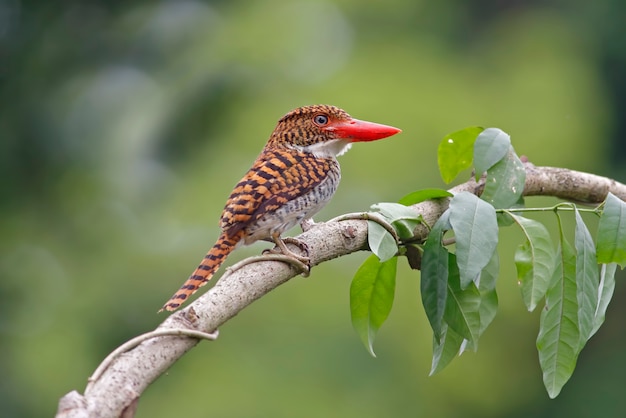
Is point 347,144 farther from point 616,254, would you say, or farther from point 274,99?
point 274,99

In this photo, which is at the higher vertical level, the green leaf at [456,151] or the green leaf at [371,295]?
the green leaf at [456,151]

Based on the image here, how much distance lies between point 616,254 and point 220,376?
15.6 feet

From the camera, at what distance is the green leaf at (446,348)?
6.31 feet

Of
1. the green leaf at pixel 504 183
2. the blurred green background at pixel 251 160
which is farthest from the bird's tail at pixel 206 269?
the blurred green background at pixel 251 160

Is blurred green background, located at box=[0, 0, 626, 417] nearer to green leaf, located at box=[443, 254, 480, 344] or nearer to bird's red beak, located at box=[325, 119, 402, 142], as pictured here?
bird's red beak, located at box=[325, 119, 402, 142]

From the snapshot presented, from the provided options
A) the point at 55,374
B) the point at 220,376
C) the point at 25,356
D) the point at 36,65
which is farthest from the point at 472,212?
the point at 36,65

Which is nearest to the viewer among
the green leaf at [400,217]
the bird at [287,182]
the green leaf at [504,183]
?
the green leaf at [400,217]

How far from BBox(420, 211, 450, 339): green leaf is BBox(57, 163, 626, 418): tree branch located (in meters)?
0.19

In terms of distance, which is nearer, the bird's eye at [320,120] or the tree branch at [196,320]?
the tree branch at [196,320]

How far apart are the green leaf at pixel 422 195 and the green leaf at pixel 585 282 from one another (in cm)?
36

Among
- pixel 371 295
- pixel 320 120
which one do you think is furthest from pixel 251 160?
pixel 371 295

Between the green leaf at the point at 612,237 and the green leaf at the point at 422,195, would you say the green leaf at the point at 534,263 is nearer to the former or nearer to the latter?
the green leaf at the point at 612,237

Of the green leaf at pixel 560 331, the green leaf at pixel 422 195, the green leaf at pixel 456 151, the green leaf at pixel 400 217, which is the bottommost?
the green leaf at pixel 560 331

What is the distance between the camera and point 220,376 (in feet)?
20.9
